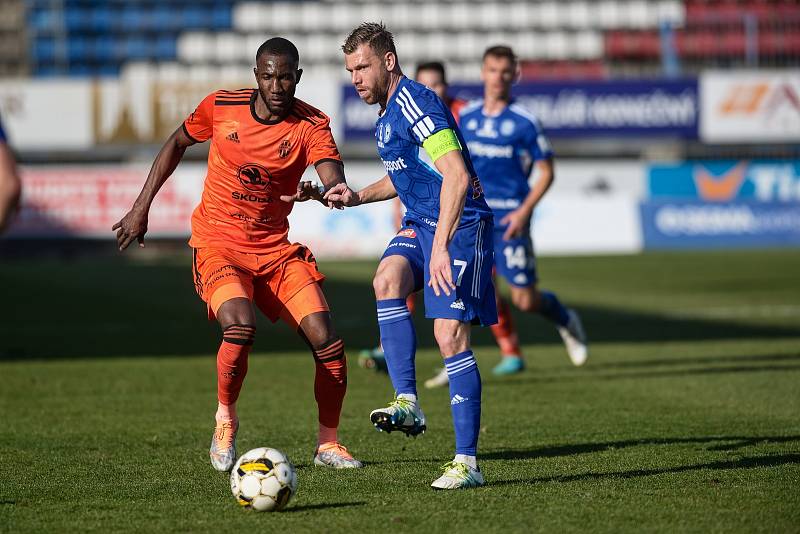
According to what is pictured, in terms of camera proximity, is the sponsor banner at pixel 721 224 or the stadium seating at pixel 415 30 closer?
the sponsor banner at pixel 721 224

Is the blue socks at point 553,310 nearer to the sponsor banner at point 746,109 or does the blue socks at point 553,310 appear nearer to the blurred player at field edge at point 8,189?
the blurred player at field edge at point 8,189

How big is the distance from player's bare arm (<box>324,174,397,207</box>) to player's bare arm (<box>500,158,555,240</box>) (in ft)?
10.9

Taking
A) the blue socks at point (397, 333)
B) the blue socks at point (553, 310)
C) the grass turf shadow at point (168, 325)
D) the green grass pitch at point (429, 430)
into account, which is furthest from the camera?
the grass turf shadow at point (168, 325)

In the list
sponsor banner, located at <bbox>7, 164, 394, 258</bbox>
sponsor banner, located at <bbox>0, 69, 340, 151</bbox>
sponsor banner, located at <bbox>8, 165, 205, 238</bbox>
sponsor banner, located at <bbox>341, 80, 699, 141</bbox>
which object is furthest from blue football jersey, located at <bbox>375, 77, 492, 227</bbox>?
sponsor banner, located at <bbox>341, 80, 699, 141</bbox>

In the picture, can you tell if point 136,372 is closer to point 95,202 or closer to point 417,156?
point 417,156

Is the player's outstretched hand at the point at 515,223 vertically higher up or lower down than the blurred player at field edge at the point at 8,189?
lower down

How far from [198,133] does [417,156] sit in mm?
1336

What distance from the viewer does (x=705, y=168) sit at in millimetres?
35562

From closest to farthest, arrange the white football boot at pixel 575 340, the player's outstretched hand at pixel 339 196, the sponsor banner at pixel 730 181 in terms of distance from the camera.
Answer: the player's outstretched hand at pixel 339 196, the white football boot at pixel 575 340, the sponsor banner at pixel 730 181

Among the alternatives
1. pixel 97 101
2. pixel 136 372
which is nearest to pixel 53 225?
pixel 97 101

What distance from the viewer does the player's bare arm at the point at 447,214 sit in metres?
5.54

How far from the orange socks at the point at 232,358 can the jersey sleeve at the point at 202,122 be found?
3.57 feet

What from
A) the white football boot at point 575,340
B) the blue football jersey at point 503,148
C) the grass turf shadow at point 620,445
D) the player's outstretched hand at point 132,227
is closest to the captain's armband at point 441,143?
the player's outstretched hand at point 132,227

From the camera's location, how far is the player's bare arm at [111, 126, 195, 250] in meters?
6.43
